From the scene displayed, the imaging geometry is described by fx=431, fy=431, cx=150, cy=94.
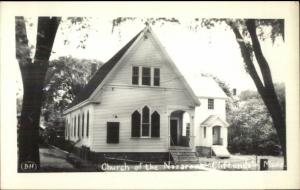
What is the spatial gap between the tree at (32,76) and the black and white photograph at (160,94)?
0.01 meters

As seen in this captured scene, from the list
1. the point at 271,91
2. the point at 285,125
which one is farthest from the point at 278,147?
the point at 271,91

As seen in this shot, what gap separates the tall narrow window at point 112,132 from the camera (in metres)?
5.88

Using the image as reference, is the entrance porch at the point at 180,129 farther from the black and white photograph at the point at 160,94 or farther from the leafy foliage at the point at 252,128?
the leafy foliage at the point at 252,128

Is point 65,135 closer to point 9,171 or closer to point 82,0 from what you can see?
point 9,171

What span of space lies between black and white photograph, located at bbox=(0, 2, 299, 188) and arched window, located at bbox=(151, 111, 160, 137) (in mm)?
14

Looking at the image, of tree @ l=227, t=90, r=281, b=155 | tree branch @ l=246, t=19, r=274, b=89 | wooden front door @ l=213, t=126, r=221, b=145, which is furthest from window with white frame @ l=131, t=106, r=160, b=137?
tree branch @ l=246, t=19, r=274, b=89

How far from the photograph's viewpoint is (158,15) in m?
5.75

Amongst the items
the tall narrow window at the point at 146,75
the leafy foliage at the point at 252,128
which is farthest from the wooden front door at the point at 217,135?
the tall narrow window at the point at 146,75

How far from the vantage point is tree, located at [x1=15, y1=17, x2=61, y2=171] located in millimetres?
5555

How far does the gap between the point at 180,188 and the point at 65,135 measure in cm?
170

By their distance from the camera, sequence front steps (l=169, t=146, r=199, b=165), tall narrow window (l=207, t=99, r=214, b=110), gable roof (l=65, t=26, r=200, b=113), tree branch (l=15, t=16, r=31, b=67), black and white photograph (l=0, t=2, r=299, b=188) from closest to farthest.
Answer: tree branch (l=15, t=16, r=31, b=67) < black and white photograph (l=0, t=2, r=299, b=188) < gable roof (l=65, t=26, r=200, b=113) < front steps (l=169, t=146, r=199, b=165) < tall narrow window (l=207, t=99, r=214, b=110)

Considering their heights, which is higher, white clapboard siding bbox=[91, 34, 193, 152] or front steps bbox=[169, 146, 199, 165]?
white clapboard siding bbox=[91, 34, 193, 152]

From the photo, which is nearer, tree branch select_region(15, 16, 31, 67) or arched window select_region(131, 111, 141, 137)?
tree branch select_region(15, 16, 31, 67)

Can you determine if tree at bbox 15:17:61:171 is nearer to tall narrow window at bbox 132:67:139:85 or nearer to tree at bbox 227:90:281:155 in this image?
tall narrow window at bbox 132:67:139:85
